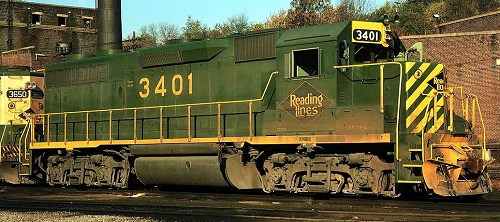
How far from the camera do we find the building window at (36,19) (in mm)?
53650

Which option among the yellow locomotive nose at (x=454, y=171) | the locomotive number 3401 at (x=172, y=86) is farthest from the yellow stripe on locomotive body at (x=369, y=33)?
the locomotive number 3401 at (x=172, y=86)

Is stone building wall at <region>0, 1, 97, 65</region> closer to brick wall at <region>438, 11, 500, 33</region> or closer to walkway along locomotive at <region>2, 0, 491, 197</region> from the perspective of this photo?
brick wall at <region>438, 11, 500, 33</region>

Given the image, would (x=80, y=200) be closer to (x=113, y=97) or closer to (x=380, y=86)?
(x=113, y=97)

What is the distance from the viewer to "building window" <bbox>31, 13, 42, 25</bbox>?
53.7 m

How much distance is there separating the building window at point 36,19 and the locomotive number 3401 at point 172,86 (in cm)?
3989

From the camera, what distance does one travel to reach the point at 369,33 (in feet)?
42.4

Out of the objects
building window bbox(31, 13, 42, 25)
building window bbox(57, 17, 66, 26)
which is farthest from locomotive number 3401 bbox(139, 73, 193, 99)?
building window bbox(57, 17, 66, 26)

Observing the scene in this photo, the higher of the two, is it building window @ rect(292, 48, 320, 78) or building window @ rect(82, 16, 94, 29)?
building window @ rect(82, 16, 94, 29)

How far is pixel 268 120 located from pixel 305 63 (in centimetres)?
140

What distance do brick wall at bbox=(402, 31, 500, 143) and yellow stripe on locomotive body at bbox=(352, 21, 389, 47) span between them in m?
16.8

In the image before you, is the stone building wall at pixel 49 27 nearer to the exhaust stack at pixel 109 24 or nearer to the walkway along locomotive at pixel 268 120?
the exhaust stack at pixel 109 24

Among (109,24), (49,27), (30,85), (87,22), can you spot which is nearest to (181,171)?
(30,85)

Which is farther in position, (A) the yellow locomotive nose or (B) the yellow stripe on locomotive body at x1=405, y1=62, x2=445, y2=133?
(B) the yellow stripe on locomotive body at x1=405, y1=62, x2=445, y2=133

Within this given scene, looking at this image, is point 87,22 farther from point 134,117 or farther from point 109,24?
point 134,117
